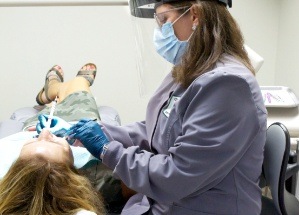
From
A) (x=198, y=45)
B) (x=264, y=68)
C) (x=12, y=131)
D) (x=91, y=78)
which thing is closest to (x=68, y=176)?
(x=198, y=45)

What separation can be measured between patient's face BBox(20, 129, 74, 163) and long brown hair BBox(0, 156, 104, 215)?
0.09 feet

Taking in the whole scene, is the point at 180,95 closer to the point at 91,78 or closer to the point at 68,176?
the point at 68,176

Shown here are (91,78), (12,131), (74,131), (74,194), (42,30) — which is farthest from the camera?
(42,30)

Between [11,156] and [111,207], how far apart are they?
1.66 feet

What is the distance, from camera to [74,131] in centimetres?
132

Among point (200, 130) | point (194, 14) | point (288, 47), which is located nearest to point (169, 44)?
point (194, 14)

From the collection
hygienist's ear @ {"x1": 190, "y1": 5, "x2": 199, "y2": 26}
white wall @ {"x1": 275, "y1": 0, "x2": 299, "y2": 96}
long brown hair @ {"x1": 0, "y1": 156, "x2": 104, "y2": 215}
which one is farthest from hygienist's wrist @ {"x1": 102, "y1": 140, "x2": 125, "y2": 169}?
white wall @ {"x1": 275, "y1": 0, "x2": 299, "y2": 96}

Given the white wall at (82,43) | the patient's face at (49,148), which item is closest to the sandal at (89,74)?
the white wall at (82,43)

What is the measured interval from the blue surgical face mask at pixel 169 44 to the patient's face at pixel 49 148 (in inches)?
20.6

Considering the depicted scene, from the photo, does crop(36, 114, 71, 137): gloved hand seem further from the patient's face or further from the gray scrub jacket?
the gray scrub jacket

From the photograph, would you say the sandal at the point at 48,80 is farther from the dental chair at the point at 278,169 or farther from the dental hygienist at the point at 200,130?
the dental chair at the point at 278,169

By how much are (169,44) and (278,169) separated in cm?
59

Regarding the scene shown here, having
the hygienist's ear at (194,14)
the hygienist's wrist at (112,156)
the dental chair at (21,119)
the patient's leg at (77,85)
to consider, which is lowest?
the dental chair at (21,119)

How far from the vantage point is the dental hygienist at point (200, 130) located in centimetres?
106
